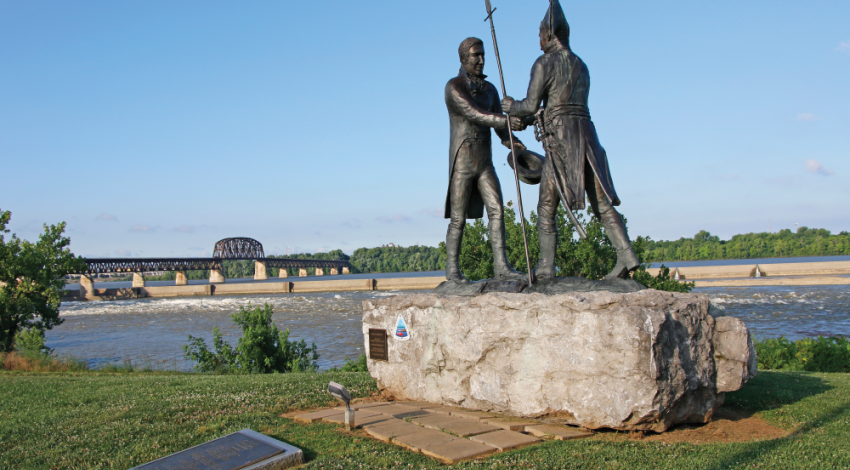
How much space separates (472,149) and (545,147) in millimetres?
1089

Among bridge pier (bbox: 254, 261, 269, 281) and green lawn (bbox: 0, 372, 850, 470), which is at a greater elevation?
bridge pier (bbox: 254, 261, 269, 281)

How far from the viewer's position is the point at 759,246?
88750 millimetres

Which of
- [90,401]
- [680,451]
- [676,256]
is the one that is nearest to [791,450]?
[680,451]

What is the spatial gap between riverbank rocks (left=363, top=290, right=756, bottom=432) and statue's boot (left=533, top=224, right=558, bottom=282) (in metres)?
0.83

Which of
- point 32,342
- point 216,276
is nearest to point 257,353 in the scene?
point 32,342

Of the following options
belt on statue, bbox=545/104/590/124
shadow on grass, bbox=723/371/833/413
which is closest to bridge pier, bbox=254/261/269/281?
shadow on grass, bbox=723/371/833/413

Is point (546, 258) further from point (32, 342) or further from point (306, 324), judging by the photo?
point (306, 324)

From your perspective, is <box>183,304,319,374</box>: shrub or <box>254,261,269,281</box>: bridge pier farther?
<box>254,261,269,281</box>: bridge pier

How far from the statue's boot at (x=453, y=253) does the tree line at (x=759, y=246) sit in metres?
79.6

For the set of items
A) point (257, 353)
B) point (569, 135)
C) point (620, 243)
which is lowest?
point (257, 353)

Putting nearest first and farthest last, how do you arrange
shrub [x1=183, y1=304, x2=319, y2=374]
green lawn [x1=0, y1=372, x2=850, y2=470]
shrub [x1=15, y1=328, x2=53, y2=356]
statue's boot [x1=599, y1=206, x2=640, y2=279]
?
green lawn [x1=0, y1=372, x2=850, y2=470]
statue's boot [x1=599, y1=206, x2=640, y2=279]
shrub [x1=183, y1=304, x2=319, y2=374]
shrub [x1=15, y1=328, x2=53, y2=356]

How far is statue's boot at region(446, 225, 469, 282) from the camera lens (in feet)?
24.9

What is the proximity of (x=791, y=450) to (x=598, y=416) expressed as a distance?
157 cm

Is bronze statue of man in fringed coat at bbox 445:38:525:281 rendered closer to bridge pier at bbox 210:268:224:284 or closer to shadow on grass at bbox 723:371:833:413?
shadow on grass at bbox 723:371:833:413
